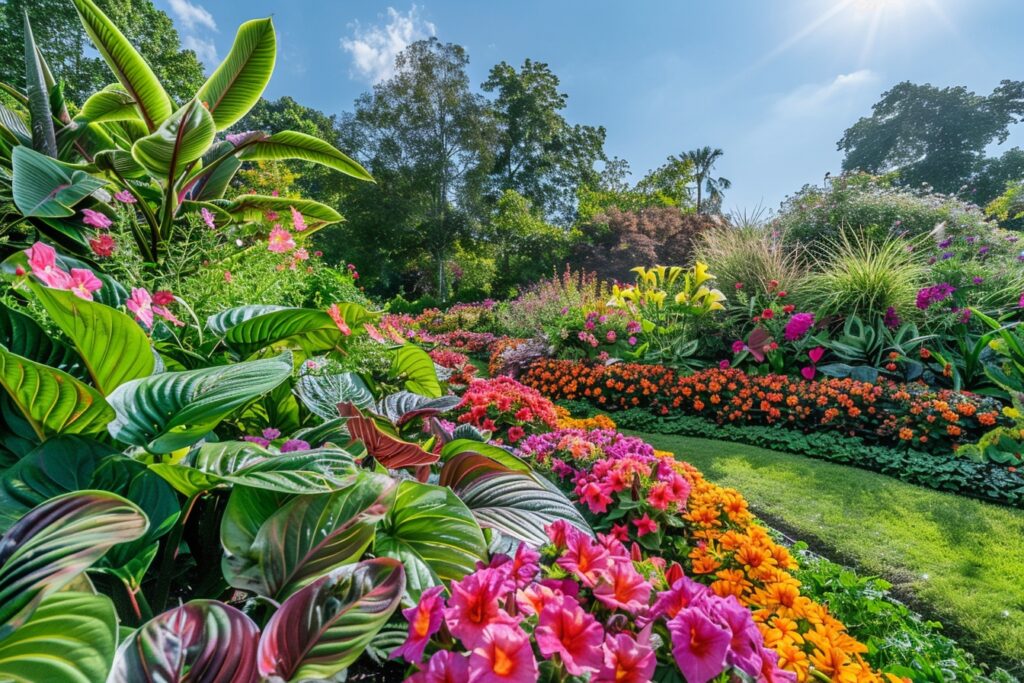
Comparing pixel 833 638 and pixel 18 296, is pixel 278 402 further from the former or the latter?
pixel 833 638

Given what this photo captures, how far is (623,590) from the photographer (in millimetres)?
667

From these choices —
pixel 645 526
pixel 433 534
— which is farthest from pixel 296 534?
pixel 645 526

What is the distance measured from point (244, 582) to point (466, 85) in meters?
22.4

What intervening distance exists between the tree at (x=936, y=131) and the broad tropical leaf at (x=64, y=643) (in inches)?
1684

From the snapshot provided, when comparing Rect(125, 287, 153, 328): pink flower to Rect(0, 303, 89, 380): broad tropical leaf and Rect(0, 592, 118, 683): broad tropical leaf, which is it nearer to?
Rect(0, 303, 89, 380): broad tropical leaf

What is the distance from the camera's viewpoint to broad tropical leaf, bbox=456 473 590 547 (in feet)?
2.82

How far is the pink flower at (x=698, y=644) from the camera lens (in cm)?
56

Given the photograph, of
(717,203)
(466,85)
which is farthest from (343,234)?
(717,203)

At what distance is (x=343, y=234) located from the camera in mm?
19156

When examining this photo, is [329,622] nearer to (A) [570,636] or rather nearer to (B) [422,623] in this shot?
(B) [422,623]

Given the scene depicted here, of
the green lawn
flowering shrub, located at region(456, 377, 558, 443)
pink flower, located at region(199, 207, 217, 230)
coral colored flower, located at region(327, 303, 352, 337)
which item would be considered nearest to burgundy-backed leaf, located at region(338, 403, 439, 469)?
coral colored flower, located at region(327, 303, 352, 337)

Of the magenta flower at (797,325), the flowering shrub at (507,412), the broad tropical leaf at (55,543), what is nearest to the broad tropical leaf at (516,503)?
the broad tropical leaf at (55,543)

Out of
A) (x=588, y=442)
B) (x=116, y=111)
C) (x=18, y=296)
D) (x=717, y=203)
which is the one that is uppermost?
(x=717, y=203)

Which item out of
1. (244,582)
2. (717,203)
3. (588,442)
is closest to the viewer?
(244,582)
